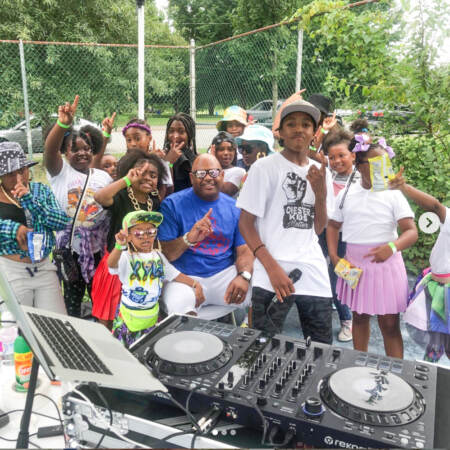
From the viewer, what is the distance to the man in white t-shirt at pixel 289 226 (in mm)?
2307

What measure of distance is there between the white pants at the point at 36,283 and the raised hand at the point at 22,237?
11cm

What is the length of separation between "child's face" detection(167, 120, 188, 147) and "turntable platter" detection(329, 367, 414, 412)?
2606mm

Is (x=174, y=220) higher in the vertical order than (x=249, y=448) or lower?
higher

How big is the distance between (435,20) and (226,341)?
2.72 meters

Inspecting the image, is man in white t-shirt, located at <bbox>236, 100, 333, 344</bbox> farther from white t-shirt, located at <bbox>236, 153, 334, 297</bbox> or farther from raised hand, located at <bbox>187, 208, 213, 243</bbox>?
raised hand, located at <bbox>187, 208, 213, 243</bbox>

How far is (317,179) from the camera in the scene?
7.41ft

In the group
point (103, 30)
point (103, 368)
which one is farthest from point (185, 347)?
point (103, 30)

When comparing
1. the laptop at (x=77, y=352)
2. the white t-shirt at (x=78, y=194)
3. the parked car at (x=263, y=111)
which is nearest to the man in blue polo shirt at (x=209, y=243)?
the white t-shirt at (x=78, y=194)

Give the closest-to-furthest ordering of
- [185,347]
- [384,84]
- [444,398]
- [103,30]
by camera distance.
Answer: [444,398] → [185,347] → [384,84] → [103,30]

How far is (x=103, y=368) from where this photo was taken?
1.14m

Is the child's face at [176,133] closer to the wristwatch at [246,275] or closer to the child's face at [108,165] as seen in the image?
the child's face at [108,165]

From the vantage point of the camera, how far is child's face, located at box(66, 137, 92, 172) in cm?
312

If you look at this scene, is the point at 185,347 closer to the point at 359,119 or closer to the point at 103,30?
the point at 359,119

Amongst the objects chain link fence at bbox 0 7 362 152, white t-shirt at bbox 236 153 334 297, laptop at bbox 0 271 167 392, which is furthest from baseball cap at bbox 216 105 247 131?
laptop at bbox 0 271 167 392
